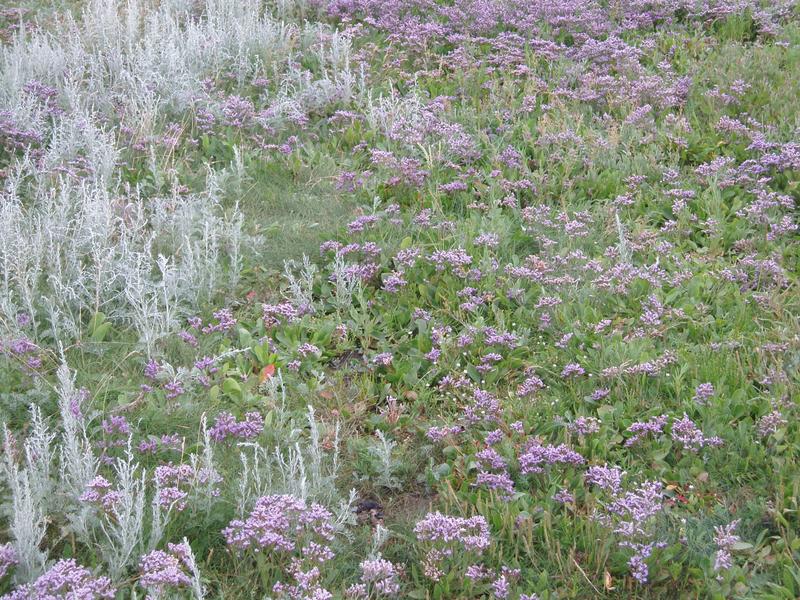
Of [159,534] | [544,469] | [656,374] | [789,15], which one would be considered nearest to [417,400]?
[544,469]

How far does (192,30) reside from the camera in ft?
29.1

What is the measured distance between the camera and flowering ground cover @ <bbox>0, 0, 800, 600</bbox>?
152 inches

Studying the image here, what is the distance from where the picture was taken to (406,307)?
19.2ft

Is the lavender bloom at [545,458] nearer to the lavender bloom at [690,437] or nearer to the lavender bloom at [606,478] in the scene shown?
the lavender bloom at [606,478]

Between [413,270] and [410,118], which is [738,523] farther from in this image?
[410,118]

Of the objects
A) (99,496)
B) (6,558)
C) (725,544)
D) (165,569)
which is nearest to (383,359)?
(99,496)

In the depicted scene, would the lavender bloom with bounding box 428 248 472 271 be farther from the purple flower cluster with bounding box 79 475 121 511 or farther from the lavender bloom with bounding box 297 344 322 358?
the purple flower cluster with bounding box 79 475 121 511

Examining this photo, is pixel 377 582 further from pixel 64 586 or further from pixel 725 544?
pixel 725 544

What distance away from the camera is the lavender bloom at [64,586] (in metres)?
3.36

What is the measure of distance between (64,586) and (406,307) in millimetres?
2990

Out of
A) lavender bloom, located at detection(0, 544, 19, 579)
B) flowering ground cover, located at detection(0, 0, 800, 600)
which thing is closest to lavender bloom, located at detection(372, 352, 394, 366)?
flowering ground cover, located at detection(0, 0, 800, 600)

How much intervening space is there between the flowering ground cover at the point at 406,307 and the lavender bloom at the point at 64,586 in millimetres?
15

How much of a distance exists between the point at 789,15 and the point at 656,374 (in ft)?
21.0

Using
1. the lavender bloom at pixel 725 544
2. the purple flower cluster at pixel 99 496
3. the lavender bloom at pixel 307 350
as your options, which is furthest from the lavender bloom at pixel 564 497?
the purple flower cluster at pixel 99 496
